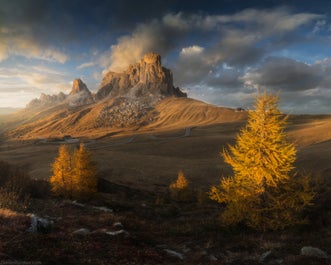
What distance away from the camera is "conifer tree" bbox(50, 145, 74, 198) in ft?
102

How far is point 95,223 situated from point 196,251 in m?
6.33

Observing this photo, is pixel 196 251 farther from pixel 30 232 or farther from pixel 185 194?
pixel 185 194

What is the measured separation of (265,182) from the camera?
60.4 feet

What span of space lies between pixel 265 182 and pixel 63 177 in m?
23.5

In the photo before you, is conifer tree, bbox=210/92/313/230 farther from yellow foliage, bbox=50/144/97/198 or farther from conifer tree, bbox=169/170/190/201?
conifer tree, bbox=169/170/190/201

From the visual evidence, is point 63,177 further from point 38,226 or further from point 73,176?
point 38,226

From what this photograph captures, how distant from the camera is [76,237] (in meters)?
12.2

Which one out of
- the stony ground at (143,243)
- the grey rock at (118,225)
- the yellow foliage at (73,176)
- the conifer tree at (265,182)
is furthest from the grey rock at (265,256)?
the yellow foliage at (73,176)

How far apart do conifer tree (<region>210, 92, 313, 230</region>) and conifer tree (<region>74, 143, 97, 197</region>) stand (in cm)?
1848

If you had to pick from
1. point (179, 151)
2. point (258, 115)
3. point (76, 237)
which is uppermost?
point (258, 115)

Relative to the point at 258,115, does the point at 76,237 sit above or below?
below

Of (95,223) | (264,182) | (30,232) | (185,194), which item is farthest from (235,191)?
(185,194)

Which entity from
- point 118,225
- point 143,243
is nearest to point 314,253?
point 143,243

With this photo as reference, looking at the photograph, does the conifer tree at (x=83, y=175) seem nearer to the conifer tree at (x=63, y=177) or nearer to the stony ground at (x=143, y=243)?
the conifer tree at (x=63, y=177)
